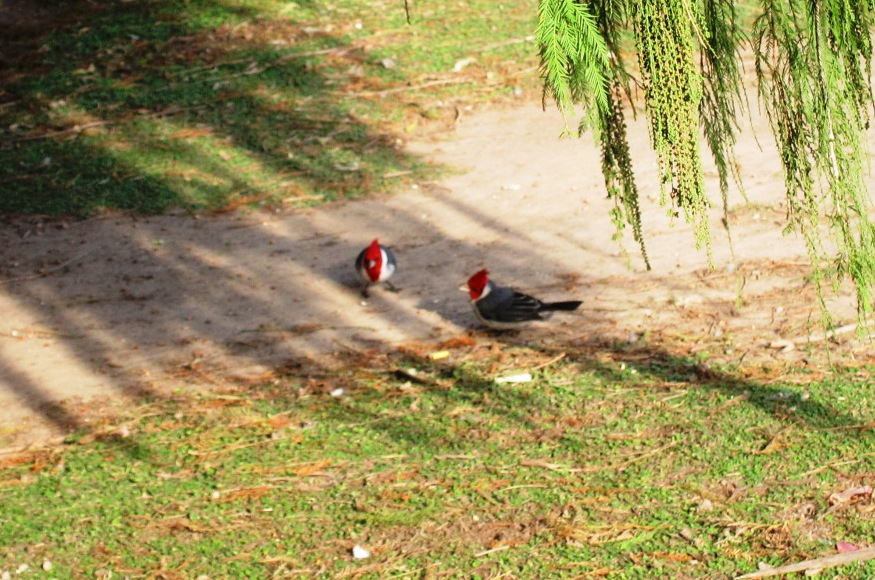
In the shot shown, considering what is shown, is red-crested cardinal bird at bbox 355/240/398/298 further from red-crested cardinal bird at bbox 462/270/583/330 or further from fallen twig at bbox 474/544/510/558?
fallen twig at bbox 474/544/510/558

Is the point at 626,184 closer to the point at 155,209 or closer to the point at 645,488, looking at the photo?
the point at 645,488

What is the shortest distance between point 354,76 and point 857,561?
8.24 meters

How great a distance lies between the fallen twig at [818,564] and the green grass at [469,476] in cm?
4

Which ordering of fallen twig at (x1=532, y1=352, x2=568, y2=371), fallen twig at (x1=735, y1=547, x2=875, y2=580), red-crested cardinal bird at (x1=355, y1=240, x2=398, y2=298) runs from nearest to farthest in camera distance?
fallen twig at (x1=735, y1=547, x2=875, y2=580) < fallen twig at (x1=532, y1=352, x2=568, y2=371) < red-crested cardinal bird at (x1=355, y1=240, x2=398, y2=298)

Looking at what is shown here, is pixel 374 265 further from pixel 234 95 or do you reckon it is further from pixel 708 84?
pixel 234 95

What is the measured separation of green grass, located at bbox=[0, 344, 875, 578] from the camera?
495 centimetres

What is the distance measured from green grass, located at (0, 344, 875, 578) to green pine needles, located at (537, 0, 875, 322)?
1.76 meters

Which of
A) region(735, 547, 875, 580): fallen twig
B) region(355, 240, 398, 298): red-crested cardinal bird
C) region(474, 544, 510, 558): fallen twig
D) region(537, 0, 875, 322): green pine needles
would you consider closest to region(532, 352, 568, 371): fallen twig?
region(355, 240, 398, 298): red-crested cardinal bird

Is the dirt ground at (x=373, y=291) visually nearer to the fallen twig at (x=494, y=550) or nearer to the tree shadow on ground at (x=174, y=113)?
the tree shadow on ground at (x=174, y=113)

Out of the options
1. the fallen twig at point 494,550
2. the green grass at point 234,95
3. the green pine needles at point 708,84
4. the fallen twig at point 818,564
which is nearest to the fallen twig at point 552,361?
the fallen twig at point 494,550

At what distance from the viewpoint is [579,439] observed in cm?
591

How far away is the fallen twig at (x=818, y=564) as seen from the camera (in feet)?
15.1

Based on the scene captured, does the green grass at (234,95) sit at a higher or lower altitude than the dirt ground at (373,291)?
higher

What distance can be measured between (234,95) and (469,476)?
6.87 meters
